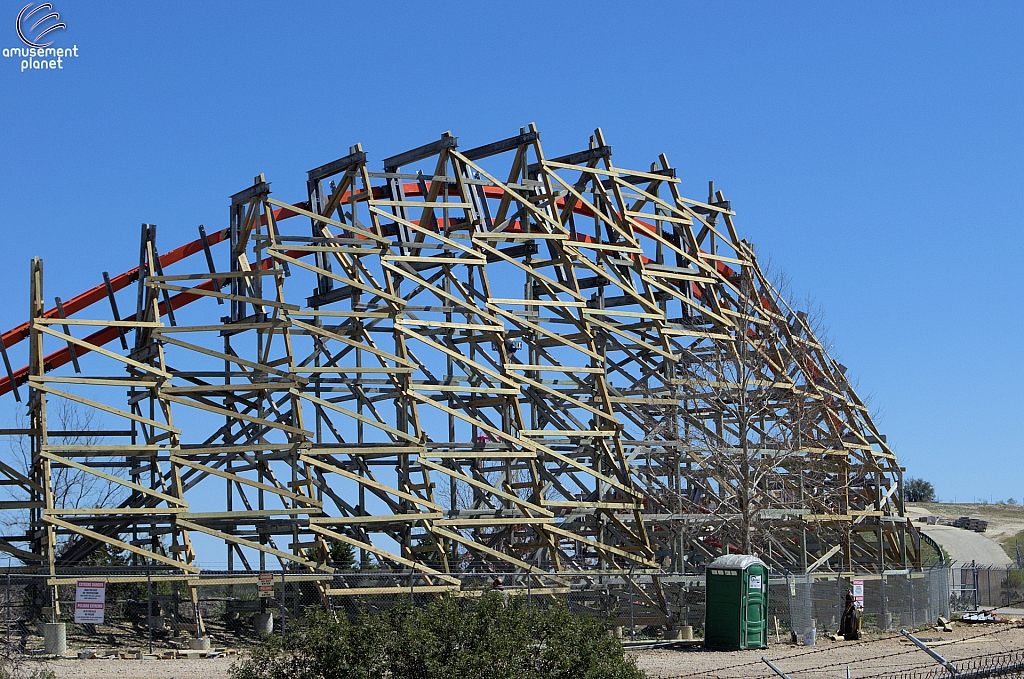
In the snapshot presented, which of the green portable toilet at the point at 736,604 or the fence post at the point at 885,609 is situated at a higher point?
the green portable toilet at the point at 736,604

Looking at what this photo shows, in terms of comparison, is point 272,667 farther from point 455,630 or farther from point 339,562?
point 339,562

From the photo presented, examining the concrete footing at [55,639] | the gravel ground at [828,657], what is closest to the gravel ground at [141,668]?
the concrete footing at [55,639]

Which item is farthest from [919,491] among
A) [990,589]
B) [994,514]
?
[990,589]

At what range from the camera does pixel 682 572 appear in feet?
106

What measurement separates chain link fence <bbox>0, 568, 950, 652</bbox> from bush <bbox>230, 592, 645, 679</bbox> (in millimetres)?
8880

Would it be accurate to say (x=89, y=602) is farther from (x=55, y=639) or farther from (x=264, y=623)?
(x=264, y=623)

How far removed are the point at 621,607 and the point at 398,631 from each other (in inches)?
660

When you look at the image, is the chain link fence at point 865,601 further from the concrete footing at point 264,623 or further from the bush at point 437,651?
the bush at point 437,651

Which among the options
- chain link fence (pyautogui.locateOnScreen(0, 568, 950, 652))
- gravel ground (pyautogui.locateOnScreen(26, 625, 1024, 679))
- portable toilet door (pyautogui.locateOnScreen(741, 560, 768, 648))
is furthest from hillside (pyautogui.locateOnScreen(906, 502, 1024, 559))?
portable toilet door (pyautogui.locateOnScreen(741, 560, 768, 648))

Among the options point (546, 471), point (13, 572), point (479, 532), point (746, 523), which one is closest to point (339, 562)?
point (479, 532)

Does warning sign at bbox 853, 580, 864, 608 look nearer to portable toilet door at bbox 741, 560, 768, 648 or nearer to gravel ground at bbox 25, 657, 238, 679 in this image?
portable toilet door at bbox 741, 560, 768, 648

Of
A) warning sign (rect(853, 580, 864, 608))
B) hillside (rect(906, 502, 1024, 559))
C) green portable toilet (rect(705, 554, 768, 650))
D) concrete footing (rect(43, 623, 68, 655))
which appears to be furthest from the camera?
hillside (rect(906, 502, 1024, 559))

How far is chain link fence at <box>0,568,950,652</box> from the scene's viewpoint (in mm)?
26078

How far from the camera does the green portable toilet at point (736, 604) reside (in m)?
24.8
